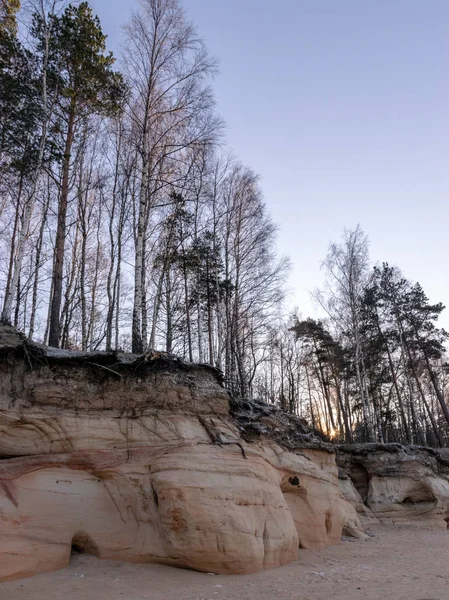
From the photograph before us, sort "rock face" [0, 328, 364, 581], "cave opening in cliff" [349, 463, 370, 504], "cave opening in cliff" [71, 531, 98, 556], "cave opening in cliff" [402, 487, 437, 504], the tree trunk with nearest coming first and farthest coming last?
"rock face" [0, 328, 364, 581] < "cave opening in cliff" [71, 531, 98, 556] < the tree trunk < "cave opening in cliff" [402, 487, 437, 504] < "cave opening in cliff" [349, 463, 370, 504]

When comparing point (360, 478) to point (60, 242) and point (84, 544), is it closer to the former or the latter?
point (84, 544)

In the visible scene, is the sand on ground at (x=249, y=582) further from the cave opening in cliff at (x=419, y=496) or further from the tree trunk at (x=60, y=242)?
the cave opening in cliff at (x=419, y=496)

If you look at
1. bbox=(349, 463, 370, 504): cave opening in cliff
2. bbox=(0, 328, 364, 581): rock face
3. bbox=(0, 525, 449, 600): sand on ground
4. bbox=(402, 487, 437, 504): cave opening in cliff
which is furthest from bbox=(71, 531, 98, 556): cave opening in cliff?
bbox=(402, 487, 437, 504): cave opening in cliff

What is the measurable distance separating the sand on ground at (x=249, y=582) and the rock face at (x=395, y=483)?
272 inches

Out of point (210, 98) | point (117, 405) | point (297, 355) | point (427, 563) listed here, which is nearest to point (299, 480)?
point (427, 563)


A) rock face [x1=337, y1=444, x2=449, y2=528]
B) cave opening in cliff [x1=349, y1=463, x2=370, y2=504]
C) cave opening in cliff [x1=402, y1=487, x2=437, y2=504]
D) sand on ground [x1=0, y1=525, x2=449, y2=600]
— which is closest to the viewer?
sand on ground [x1=0, y1=525, x2=449, y2=600]

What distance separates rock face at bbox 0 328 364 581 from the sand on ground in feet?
0.94

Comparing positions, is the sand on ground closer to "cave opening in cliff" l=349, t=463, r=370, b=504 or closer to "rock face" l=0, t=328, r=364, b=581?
"rock face" l=0, t=328, r=364, b=581

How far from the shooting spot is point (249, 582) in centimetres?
643

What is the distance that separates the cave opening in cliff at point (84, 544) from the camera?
263 inches

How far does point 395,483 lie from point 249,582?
11379 mm

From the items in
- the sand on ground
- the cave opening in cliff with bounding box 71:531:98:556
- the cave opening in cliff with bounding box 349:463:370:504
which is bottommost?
the sand on ground

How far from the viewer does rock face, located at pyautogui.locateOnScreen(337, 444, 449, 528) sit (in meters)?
15.1

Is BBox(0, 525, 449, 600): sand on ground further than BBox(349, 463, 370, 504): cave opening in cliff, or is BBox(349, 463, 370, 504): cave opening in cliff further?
BBox(349, 463, 370, 504): cave opening in cliff
